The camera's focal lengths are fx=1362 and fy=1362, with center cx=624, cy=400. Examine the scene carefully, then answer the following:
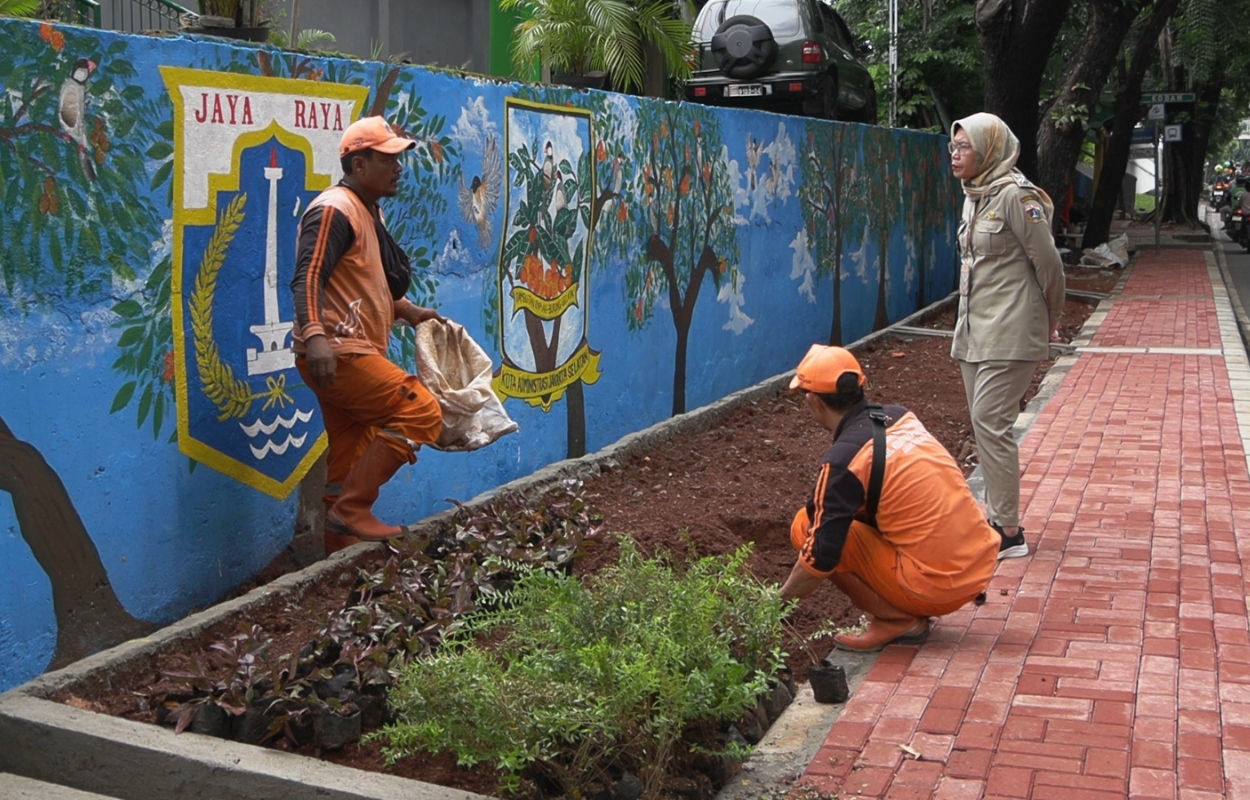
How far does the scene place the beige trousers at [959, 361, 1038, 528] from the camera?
6.12 metres

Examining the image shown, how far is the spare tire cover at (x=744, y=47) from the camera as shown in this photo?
14.9 metres

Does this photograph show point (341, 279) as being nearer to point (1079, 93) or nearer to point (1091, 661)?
point (1091, 661)

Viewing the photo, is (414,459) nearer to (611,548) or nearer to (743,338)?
(611,548)

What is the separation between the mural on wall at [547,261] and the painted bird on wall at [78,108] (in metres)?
2.83

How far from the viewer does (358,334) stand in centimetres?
509

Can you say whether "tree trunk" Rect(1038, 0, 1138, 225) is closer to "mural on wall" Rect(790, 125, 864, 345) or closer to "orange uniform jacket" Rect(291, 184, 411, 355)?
"mural on wall" Rect(790, 125, 864, 345)

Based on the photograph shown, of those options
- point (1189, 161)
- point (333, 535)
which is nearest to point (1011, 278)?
point (333, 535)

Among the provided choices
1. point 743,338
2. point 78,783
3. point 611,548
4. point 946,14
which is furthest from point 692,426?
point 946,14

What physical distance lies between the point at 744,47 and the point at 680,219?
642cm

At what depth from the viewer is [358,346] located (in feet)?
16.6

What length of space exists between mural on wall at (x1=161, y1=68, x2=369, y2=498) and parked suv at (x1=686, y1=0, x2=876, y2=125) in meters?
9.91

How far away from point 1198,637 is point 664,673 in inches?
95.5

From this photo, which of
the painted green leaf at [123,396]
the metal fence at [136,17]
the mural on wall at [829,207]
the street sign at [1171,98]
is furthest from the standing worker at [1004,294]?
the street sign at [1171,98]

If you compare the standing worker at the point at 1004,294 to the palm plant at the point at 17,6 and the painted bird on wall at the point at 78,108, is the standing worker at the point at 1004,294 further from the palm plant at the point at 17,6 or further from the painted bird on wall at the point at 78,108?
the palm plant at the point at 17,6
